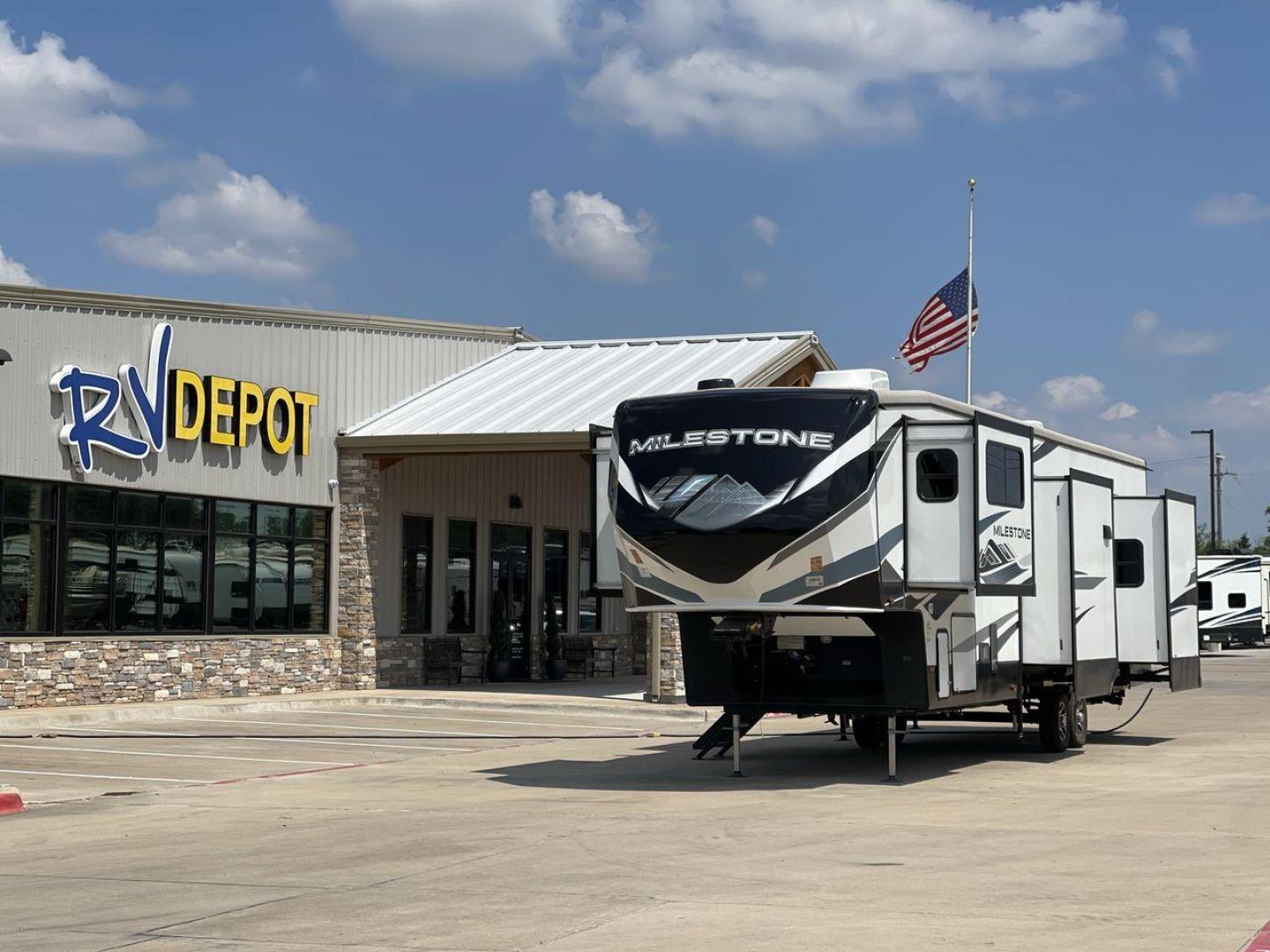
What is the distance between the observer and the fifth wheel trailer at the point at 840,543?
14.5m

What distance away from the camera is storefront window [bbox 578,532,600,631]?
1362 inches

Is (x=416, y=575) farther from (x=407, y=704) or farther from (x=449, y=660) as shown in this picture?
(x=407, y=704)

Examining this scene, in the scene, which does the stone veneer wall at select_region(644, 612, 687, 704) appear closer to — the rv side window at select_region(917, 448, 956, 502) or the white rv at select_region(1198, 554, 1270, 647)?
the rv side window at select_region(917, 448, 956, 502)

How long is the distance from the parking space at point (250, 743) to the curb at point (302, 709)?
0.13m

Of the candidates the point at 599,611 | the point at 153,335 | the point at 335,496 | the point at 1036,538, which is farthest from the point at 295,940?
the point at 599,611

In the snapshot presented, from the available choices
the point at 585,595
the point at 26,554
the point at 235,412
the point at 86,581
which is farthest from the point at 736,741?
the point at 585,595

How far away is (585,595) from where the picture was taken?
34.7 m

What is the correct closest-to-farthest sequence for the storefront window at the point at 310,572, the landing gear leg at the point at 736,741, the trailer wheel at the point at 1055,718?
the landing gear leg at the point at 736,741 → the trailer wheel at the point at 1055,718 → the storefront window at the point at 310,572

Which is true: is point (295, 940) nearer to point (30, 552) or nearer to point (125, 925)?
point (125, 925)

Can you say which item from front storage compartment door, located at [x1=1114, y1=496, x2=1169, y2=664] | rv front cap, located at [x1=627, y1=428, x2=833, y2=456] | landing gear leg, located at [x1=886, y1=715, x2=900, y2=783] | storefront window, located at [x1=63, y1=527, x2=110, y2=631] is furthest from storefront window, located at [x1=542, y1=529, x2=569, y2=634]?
rv front cap, located at [x1=627, y1=428, x2=833, y2=456]

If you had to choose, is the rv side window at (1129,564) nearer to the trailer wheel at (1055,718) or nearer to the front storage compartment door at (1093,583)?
the front storage compartment door at (1093,583)

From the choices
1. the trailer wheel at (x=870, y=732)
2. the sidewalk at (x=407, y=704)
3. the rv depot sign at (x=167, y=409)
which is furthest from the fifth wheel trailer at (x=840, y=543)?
the rv depot sign at (x=167, y=409)

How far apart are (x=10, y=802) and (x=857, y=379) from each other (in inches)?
320

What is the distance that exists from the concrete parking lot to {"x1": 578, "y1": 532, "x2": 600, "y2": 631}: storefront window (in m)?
13.7
